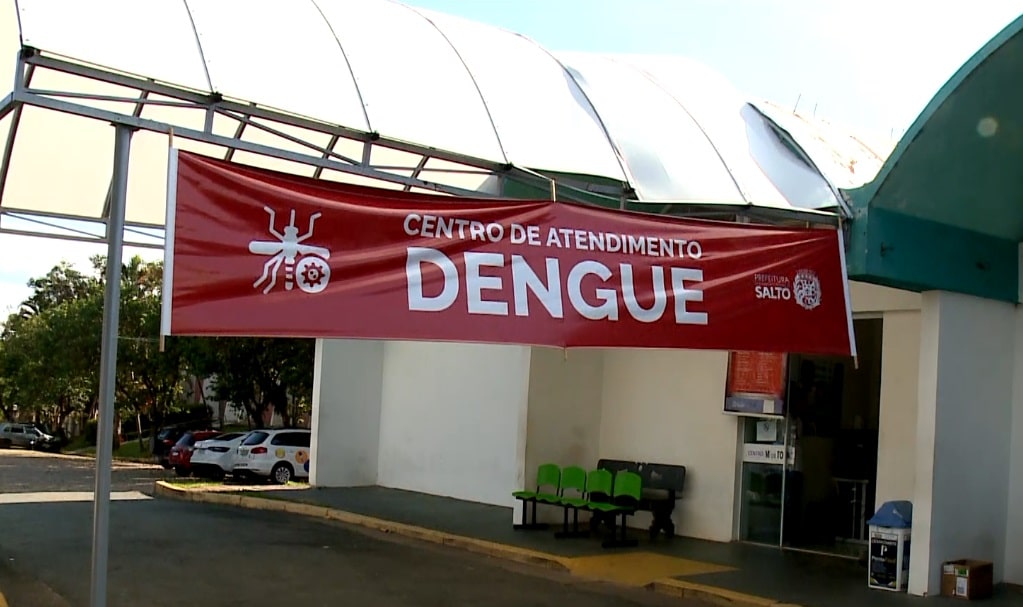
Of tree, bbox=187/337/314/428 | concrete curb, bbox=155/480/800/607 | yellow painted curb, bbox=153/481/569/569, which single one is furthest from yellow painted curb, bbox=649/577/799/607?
tree, bbox=187/337/314/428

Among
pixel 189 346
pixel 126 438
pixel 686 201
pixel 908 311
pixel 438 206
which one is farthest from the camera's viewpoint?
pixel 126 438

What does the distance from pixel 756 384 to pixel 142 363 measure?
3241cm

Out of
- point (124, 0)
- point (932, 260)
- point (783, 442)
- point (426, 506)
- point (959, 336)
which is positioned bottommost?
point (426, 506)

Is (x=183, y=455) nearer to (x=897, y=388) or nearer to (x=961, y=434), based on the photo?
(x=897, y=388)

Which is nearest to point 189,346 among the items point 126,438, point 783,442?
point 126,438

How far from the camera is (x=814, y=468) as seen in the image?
14859 millimetres

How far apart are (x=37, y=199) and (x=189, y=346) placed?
87.9 ft

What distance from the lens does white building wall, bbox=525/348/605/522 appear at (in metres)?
16.0

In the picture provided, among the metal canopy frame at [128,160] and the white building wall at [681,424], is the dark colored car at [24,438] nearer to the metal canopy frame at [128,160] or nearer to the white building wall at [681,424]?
the white building wall at [681,424]

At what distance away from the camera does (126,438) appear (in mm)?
52750

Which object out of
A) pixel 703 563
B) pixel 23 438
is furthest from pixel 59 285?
pixel 703 563

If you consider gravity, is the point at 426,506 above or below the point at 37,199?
below

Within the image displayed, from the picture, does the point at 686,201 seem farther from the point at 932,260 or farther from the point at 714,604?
the point at 714,604

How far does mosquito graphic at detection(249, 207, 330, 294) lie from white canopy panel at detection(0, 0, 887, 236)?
1.45 meters
